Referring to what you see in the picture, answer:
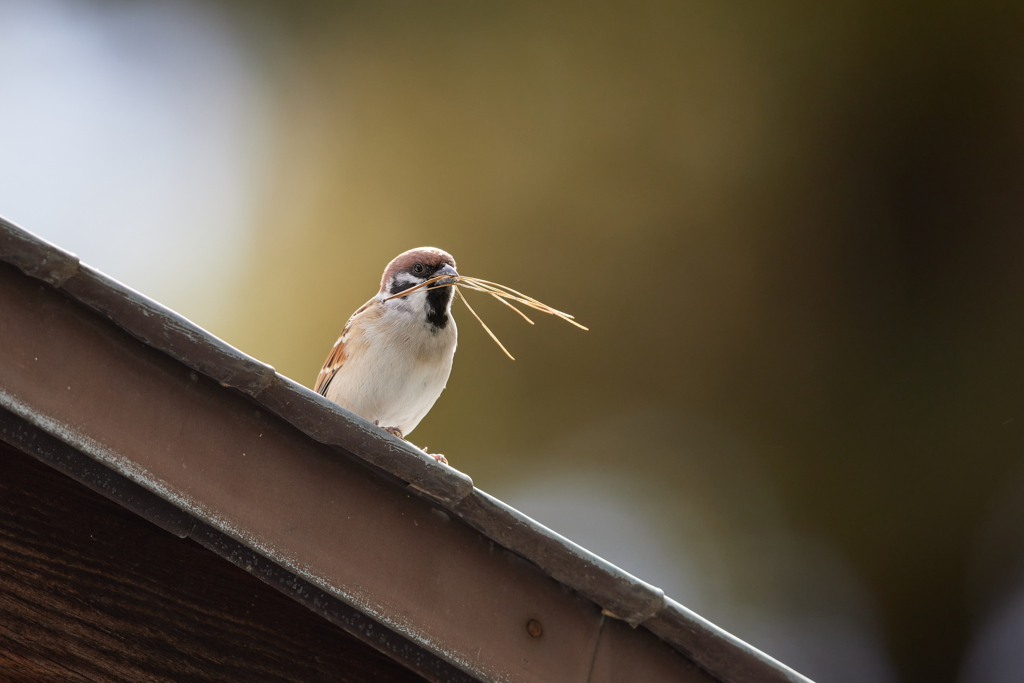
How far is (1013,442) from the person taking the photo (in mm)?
6207

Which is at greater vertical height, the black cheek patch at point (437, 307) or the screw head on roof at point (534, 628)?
the screw head on roof at point (534, 628)

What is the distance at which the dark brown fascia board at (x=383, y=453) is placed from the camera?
74 centimetres

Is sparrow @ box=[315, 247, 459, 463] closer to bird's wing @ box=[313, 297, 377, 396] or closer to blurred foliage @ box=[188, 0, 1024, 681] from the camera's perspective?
bird's wing @ box=[313, 297, 377, 396]

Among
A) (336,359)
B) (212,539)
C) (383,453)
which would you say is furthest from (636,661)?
(336,359)

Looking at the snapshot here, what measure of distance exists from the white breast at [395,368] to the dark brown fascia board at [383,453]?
1212 mm

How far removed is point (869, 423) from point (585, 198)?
3152 millimetres

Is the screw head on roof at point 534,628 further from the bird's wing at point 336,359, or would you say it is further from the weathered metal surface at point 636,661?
the bird's wing at point 336,359

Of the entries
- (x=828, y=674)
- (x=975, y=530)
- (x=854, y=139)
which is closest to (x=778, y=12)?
(x=854, y=139)

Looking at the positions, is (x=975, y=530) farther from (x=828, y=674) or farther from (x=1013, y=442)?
(x=828, y=674)

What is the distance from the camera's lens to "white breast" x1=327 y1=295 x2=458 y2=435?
2086 mm

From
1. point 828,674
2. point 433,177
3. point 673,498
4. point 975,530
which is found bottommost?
point 828,674

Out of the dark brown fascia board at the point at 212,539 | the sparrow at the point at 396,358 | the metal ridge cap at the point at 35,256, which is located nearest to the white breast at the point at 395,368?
the sparrow at the point at 396,358

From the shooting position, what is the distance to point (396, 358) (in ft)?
6.84

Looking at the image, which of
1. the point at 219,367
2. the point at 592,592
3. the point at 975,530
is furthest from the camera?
Answer: the point at 975,530
